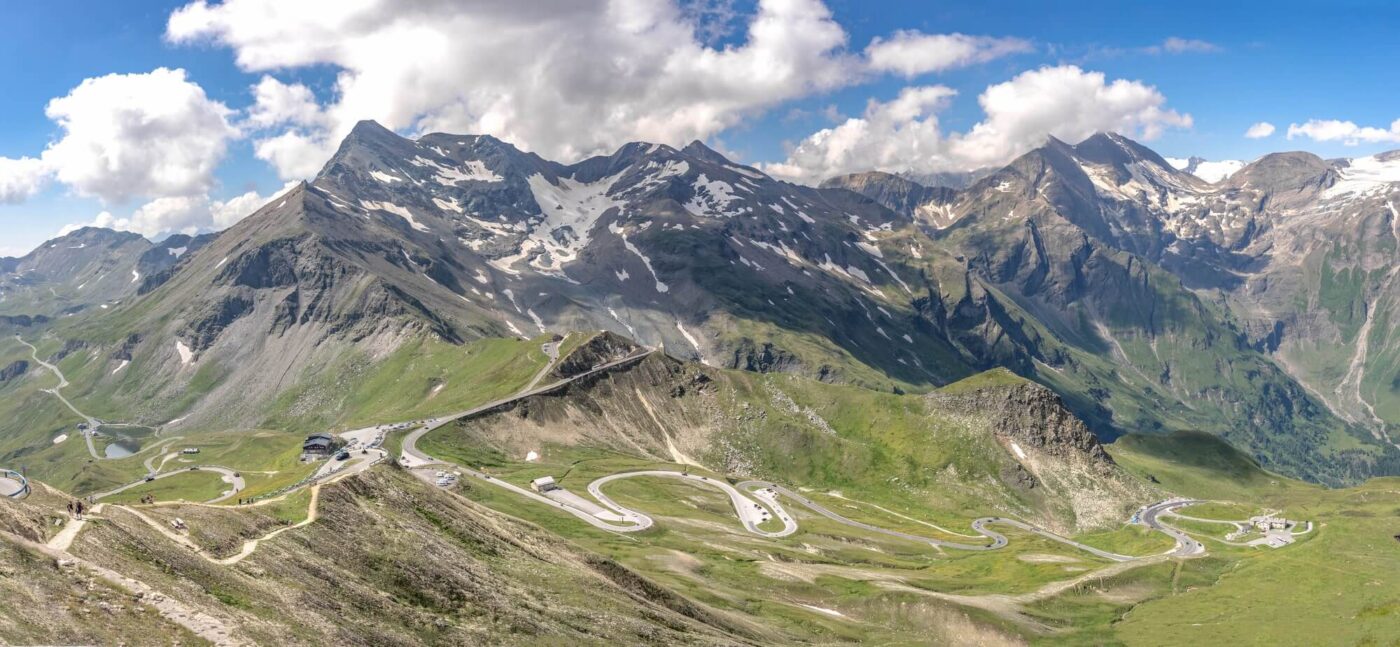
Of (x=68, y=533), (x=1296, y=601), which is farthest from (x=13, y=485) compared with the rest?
(x=1296, y=601)

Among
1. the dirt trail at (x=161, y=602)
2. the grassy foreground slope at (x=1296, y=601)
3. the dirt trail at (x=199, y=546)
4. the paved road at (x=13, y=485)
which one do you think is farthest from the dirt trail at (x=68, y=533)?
the grassy foreground slope at (x=1296, y=601)

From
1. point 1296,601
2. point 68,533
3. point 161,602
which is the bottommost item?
point 1296,601

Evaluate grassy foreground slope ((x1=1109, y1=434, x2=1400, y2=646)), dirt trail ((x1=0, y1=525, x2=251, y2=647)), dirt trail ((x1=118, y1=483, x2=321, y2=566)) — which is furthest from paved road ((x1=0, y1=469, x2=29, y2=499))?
grassy foreground slope ((x1=1109, y1=434, x2=1400, y2=646))

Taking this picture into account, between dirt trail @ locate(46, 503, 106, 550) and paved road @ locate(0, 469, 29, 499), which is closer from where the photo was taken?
dirt trail @ locate(46, 503, 106, 550)

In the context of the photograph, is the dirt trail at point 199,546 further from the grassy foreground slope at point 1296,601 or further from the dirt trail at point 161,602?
the grassy foreground slope at point 1296,601

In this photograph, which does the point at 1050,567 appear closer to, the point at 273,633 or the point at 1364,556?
the point at 1364,556

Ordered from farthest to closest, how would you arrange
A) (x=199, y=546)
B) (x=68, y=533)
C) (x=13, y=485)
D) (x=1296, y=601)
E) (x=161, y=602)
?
(x=1296, y=601) < (x=13, y=485) < (x=199, y=546) < (x=68, y=533) < (x=161, y=602)

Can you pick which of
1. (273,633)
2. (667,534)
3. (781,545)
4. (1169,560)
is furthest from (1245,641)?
(273,633)

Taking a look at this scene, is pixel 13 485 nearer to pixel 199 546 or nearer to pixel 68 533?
pixel 199 546

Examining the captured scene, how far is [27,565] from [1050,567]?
16647cm

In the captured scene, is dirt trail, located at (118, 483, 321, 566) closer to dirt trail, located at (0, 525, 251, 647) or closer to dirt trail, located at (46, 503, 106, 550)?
dirt trail, located at (46, 503, 106, 550)

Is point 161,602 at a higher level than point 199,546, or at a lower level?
lower

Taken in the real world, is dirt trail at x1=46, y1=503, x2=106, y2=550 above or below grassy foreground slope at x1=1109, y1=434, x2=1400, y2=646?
above

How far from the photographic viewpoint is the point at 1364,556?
496 ft
